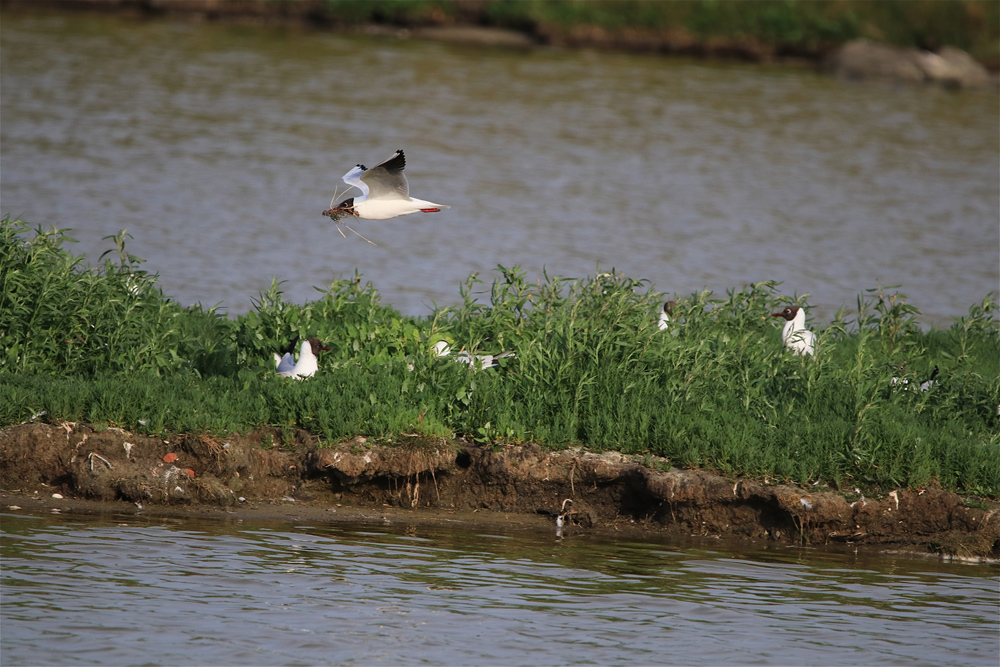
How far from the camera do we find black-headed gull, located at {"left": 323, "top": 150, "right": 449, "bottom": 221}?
24.8 feet

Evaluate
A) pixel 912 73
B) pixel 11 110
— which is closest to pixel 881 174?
pixel 912 73

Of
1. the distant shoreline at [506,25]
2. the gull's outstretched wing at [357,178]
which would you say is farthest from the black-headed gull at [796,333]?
the distant shoreline at [506,25]

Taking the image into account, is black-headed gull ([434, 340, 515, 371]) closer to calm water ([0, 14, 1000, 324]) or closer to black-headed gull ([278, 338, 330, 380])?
black-headed gull ([278, 338, 330, 380])

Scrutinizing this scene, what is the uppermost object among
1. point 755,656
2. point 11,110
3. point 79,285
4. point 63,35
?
point 63,35

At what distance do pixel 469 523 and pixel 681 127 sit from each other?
17.6 m

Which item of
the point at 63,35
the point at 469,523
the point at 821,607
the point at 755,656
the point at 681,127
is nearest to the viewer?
the point at 755,656

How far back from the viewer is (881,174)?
70.3 ft

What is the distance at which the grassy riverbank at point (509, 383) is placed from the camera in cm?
782

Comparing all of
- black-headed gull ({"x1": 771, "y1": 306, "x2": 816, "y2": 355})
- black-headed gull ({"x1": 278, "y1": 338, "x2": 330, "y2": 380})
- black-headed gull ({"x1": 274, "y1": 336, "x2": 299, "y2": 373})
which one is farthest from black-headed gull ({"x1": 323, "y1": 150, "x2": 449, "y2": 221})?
black-headed gull ({"x1": 771, "y1": 306, "x2": 816, "y2": 355})

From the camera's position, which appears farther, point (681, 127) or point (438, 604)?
point (681, 127)

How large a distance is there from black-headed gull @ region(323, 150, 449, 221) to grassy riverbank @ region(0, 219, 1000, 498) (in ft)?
3.68

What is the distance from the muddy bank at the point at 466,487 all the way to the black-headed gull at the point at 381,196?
1462 millimetres

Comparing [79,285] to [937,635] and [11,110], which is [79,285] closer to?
[937,635]

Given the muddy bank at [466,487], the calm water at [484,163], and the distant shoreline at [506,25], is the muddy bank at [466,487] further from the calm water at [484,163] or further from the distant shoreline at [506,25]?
the distant shoreline at [506,25]
